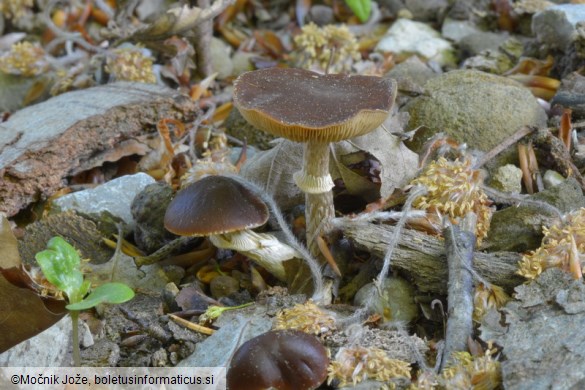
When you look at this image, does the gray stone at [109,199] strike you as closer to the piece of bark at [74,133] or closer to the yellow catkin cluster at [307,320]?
the piece of bark at [74,133]

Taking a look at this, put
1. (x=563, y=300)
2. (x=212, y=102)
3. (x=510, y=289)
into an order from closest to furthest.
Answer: (x=563, y=300), (x=510, y=289), (x=212, y=102)

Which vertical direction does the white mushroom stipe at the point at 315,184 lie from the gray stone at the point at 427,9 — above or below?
above

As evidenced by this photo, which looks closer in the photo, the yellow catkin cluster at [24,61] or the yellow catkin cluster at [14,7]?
the yellow catkin cluster at [24,61]

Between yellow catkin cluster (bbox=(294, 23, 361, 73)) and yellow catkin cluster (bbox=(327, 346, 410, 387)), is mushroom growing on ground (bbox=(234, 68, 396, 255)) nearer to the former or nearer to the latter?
yellow catkin cluster (bbox=(327, 346, 410, 387))

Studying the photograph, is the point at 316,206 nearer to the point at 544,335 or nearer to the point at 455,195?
the point at 455,195

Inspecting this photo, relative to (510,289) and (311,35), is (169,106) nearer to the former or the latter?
(311,35)

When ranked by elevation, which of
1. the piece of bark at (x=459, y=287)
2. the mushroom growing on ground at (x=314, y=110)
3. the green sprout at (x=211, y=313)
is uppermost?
the mushroom growing on ground at (x=314, y=110)

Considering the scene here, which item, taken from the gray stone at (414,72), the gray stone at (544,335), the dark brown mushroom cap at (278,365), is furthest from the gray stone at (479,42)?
the dark brown mushroom cap at (278,365)

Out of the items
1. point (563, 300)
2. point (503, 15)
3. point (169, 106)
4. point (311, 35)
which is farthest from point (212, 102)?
point (563, 300)
